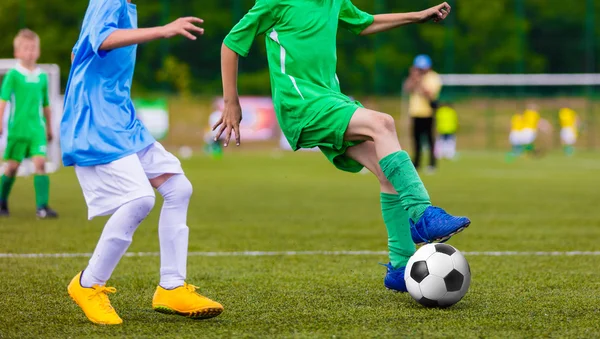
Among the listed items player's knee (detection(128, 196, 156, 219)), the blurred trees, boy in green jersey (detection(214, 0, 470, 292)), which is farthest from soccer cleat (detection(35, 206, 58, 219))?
the blurred trees

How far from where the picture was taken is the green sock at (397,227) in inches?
207

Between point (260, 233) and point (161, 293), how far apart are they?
3.99m

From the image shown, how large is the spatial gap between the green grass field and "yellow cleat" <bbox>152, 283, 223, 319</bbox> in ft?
0.17

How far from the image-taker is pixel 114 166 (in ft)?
14.4

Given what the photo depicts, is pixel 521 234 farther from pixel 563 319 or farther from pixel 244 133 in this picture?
pixel 244 133

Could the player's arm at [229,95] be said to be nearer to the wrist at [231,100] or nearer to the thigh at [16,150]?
the wrist at [231,100]

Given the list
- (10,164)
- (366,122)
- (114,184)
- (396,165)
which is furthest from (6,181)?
(396,165)

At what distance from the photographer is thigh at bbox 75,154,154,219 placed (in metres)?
4.39

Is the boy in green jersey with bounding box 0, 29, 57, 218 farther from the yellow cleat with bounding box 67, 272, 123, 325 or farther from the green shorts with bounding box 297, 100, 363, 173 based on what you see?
the yellow cleat with bounding box 67, 272, 123, 325

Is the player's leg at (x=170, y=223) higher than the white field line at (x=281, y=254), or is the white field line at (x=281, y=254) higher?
the player's leg at (x=170, y=223)

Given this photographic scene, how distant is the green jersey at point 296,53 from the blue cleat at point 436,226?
0.76 meters

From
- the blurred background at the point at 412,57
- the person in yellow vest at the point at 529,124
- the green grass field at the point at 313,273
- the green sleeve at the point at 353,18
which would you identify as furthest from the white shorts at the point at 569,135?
the green sleeve at the point at 353,18

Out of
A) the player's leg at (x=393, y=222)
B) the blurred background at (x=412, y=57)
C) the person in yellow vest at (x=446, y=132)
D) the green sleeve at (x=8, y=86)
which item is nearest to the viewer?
the player's leg at (x=393, y=222)

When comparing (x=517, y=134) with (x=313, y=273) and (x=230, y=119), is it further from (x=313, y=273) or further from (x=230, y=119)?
(x=230, y=119)
